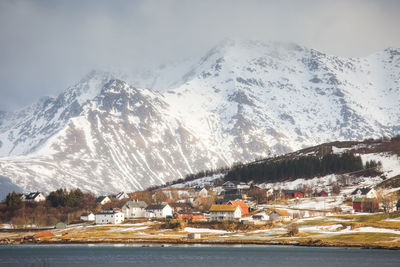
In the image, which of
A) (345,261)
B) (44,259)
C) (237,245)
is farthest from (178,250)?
(345,261)

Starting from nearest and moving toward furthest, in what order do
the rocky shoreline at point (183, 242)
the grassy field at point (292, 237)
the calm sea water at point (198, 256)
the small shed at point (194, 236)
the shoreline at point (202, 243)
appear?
the calm sea water at point (198, 256)
the shoreline at point (202, 243)
the rocky shoreline at point (183, 242)
the grassy field at point (292, 237)
the small shed at point (194, 236)

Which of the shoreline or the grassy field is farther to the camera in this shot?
the grassy field

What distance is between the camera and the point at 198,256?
140m

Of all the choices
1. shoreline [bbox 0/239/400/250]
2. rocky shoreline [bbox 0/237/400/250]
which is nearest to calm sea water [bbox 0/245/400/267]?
shoreline [bbox 0/239/400/250]

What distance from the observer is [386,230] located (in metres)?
166

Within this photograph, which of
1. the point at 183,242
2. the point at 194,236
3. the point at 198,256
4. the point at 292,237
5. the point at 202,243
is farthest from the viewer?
the point at 194,236

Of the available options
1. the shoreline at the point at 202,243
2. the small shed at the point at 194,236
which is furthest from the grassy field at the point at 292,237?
the small shed at the point at 194,236

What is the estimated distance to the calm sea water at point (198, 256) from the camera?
127062 millimetres

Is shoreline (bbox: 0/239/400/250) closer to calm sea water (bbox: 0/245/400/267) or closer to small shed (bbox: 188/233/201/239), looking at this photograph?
calm sea water (bbox: 0/245/400/267)

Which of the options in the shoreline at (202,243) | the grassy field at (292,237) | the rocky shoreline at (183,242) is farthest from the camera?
the grassy field at (292,237)

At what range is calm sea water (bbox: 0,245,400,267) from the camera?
127 m

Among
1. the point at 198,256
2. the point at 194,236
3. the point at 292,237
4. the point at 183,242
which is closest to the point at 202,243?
the point at 183,242

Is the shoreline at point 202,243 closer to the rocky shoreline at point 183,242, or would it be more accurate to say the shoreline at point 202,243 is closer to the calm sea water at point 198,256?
the rocky shoreline at point 183,242

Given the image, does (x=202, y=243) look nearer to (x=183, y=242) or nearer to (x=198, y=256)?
(x=183, y=242)
